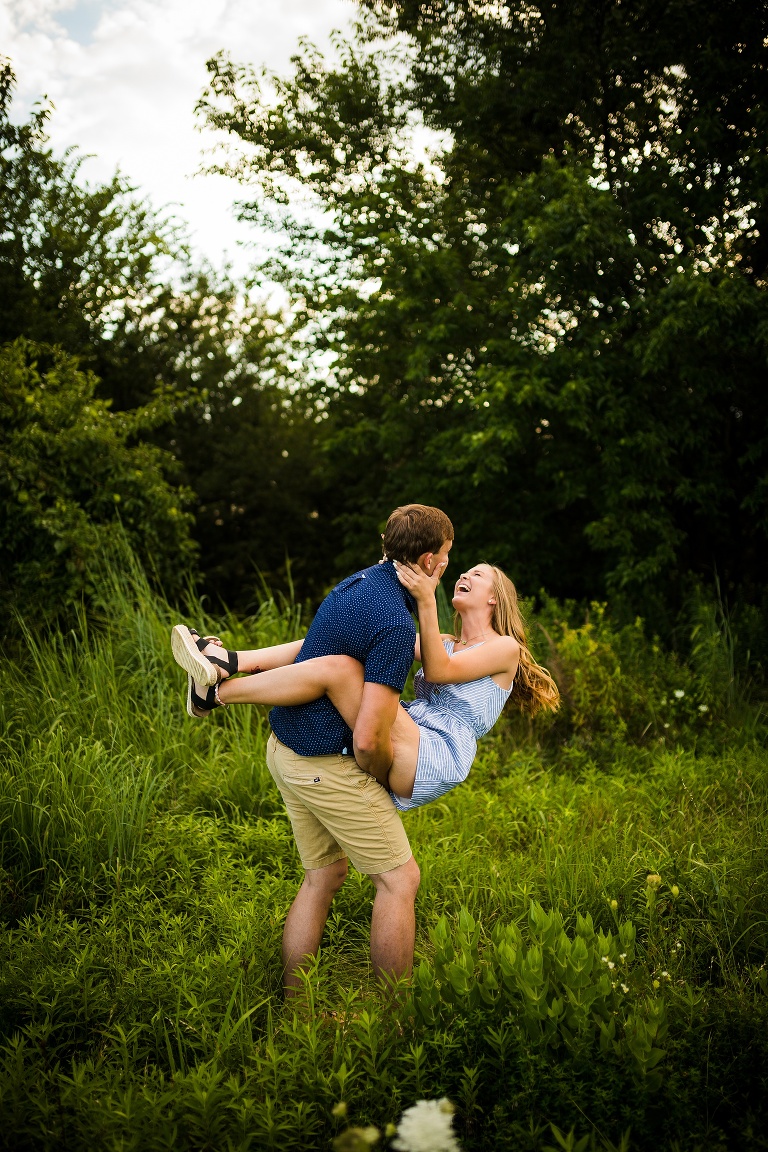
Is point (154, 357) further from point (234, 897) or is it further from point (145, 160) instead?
point (234, 897)

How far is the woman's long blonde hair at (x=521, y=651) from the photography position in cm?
335

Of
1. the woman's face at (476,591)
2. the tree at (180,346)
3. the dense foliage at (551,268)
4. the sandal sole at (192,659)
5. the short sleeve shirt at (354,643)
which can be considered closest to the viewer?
the short sleeve shirt at (354,643)

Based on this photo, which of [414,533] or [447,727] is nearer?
[414,533]

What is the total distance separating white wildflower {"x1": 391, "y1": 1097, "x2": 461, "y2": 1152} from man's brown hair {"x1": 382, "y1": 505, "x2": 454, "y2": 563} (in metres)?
1.60

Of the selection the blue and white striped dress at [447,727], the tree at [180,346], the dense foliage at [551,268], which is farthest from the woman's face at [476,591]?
the tree at [180,346]

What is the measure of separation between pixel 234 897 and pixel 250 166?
10.4 meters

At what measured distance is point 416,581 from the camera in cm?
275

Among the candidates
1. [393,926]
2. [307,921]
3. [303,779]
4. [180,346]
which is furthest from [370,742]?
[180,346]

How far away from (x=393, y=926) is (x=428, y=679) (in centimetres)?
85

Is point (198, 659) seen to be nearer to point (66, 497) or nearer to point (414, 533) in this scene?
point (414, 533)

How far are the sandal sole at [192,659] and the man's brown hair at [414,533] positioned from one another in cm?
73

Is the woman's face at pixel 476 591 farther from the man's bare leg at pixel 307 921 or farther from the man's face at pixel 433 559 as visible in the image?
the man's bare leg at pixel 307 921

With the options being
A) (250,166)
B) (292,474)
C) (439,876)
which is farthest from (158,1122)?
(292,474)

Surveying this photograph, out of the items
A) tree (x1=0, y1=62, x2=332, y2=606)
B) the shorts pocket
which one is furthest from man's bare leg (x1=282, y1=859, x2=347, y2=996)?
tree (x1=0, y1=62, x2=332, y2=606)
